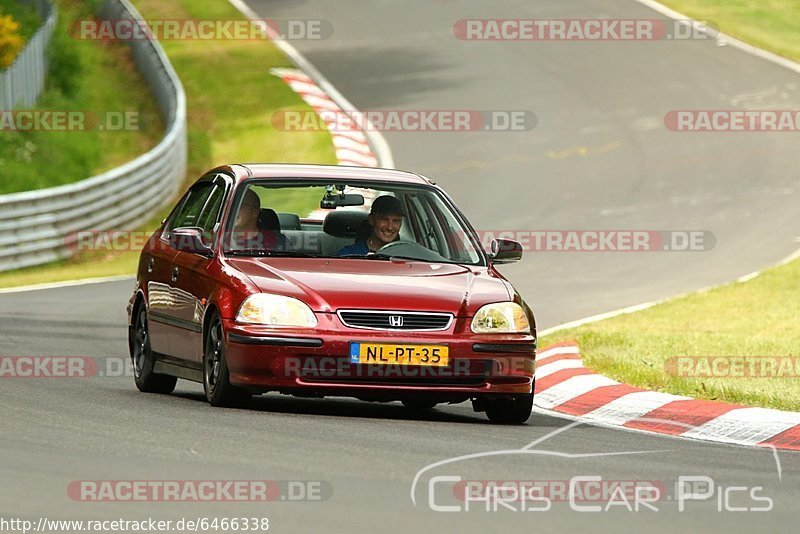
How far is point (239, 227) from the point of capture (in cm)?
1122

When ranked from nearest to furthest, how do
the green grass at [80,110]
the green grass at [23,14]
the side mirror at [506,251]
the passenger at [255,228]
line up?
the passenger at [255,228], the side mirror at [506,251], the green grass at [80,110], the green grass at [23,14]

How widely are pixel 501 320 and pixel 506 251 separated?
1083 mm

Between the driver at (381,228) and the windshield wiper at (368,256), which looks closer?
the windshield wiper at (368,256)

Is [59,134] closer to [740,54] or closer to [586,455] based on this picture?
[740,54]

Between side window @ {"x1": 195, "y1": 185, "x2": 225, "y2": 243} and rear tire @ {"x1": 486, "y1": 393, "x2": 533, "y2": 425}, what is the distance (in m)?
2.06

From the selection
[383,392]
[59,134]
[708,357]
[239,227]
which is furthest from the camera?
[59,134]

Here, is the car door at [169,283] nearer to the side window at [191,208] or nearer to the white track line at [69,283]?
the side window at [191,208]

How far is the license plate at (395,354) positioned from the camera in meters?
10.1

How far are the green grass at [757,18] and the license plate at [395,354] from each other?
27435mm

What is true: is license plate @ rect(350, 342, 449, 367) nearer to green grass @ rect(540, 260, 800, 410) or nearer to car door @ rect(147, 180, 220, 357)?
car door @ rect(147, 180, 220, 357)

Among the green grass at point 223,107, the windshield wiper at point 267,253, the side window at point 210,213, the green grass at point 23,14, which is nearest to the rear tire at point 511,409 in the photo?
the windshield wiper at point 267,253

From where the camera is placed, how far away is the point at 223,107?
1377 inches

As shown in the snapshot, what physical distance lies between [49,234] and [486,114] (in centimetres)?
1123

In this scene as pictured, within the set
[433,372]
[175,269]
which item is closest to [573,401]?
[433,372]
